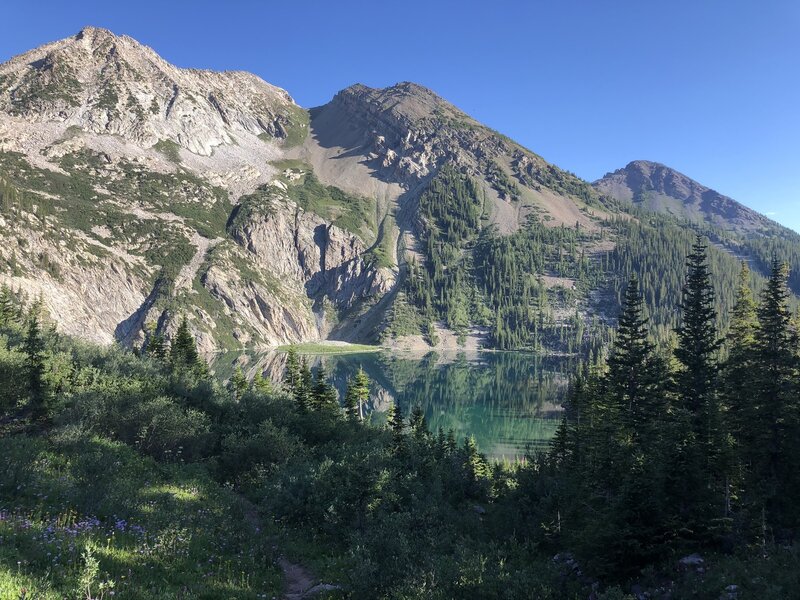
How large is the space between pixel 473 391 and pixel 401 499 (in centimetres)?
11899

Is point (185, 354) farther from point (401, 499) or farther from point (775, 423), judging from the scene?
point (775, 423)

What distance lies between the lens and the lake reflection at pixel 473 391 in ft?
319

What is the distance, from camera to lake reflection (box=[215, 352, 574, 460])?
97375 mm

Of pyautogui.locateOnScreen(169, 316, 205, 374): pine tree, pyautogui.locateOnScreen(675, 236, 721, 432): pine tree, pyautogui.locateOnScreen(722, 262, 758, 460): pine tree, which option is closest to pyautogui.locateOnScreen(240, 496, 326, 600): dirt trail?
pyautogui.locateOnScreen(722, 262, 758, 460): pine tree

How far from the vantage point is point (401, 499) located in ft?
78.7

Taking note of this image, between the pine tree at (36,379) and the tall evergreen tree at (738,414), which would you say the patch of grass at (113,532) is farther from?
the tall evergreen tree at (738,414)

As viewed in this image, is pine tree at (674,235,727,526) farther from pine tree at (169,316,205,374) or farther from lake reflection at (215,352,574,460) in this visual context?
pine tree at (169,316,205,374)

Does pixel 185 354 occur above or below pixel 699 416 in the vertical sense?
below

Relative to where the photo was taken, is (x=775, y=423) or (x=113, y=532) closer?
(x=113, y=532)

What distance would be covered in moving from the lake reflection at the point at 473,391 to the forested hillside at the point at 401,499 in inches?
2163

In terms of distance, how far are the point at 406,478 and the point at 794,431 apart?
20224mm

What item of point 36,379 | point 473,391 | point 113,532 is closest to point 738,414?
point 113,532

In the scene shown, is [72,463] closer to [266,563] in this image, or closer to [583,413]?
[266,563]

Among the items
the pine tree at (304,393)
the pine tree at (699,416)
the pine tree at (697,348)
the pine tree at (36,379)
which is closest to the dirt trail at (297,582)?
the pine tree at (699,416)
